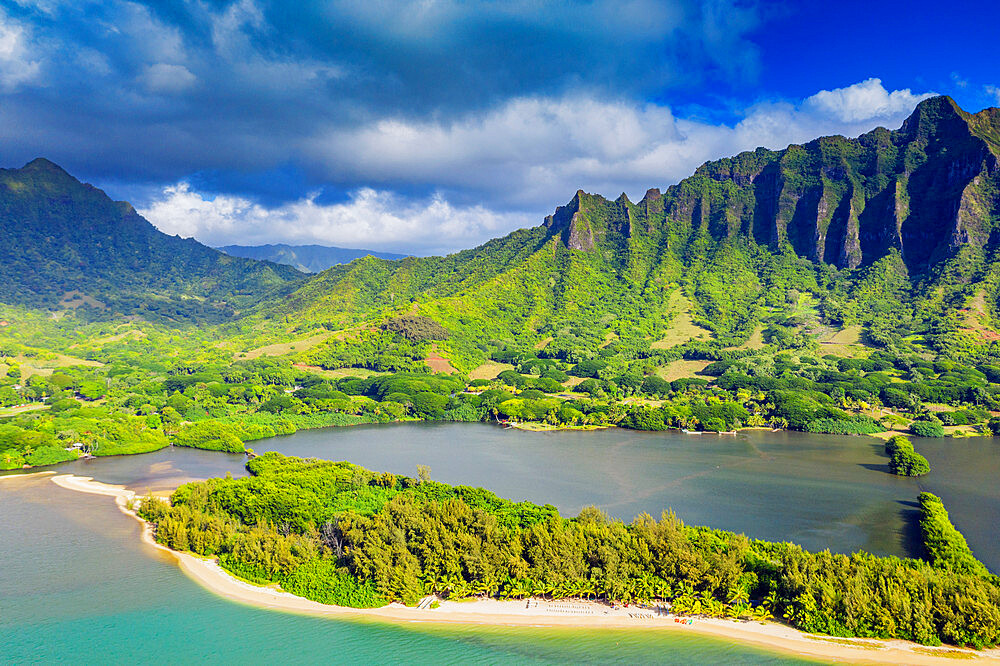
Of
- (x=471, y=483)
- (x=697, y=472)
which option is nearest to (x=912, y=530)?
(x=697, y=472)

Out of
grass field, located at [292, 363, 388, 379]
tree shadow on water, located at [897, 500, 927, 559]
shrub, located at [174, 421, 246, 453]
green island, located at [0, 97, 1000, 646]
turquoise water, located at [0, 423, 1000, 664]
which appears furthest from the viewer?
grass field, located at [292, 363, 388, 379]

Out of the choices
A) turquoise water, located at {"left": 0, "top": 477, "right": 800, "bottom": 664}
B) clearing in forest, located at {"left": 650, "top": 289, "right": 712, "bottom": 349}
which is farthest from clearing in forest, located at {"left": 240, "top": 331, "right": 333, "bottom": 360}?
turquoise water, located at {"left": 0, "top": 477, "right": 800, "bottom": 664}

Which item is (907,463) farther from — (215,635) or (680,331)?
(680,331)

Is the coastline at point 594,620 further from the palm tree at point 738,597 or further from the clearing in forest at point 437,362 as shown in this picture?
the clearing in forest at point 437,362

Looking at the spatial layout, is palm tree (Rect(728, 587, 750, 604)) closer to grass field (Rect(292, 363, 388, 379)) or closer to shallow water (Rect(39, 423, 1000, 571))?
shallow water (Rect(39, 423, 1000, 571))

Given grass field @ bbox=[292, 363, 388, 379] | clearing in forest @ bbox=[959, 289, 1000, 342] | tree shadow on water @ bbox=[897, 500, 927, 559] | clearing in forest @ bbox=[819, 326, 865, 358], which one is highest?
clearing in forest @ bbox=[959, 289, 1000, 342]

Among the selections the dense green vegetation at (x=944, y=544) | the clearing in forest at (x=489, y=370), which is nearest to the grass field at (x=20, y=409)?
the clearing in forest at (x=489, y=370)

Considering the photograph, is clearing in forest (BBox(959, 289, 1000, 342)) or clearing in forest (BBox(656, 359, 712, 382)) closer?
clearing in forest (BBox(656, 359, 712, 382))
